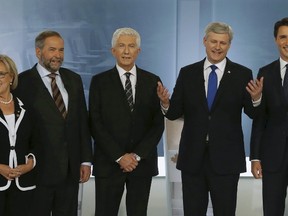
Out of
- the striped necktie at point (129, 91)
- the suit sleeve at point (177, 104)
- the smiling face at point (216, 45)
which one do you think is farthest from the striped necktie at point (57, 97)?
the smiling face at point (216, 45)

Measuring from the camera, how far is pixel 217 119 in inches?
143

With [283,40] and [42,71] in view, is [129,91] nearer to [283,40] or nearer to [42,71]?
[42,71]

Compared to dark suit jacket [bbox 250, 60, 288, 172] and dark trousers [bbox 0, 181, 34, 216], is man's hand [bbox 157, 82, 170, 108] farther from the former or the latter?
dark trousers [bbox 0, 181, 34, 216]

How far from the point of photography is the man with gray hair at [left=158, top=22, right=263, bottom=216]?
11.9 feet

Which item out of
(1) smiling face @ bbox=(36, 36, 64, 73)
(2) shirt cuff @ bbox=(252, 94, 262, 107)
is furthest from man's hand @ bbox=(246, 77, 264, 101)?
(1) smiling face @ bbox=(36, 36, 64, 73)

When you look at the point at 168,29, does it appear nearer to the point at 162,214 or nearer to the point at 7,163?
the point at 162,214

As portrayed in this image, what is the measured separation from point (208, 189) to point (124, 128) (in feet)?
2.24

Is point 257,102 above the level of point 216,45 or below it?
below

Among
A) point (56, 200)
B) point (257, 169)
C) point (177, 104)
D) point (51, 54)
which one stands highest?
point (51, 54)

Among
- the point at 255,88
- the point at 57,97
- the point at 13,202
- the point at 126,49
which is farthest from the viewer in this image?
the point at 126,49

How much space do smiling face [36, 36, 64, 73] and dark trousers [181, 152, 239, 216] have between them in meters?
1.09

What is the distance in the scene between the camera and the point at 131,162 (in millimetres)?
3691

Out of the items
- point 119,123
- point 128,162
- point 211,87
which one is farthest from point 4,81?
point 211,87

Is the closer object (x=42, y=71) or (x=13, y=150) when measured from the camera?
(x=13, y=150)
